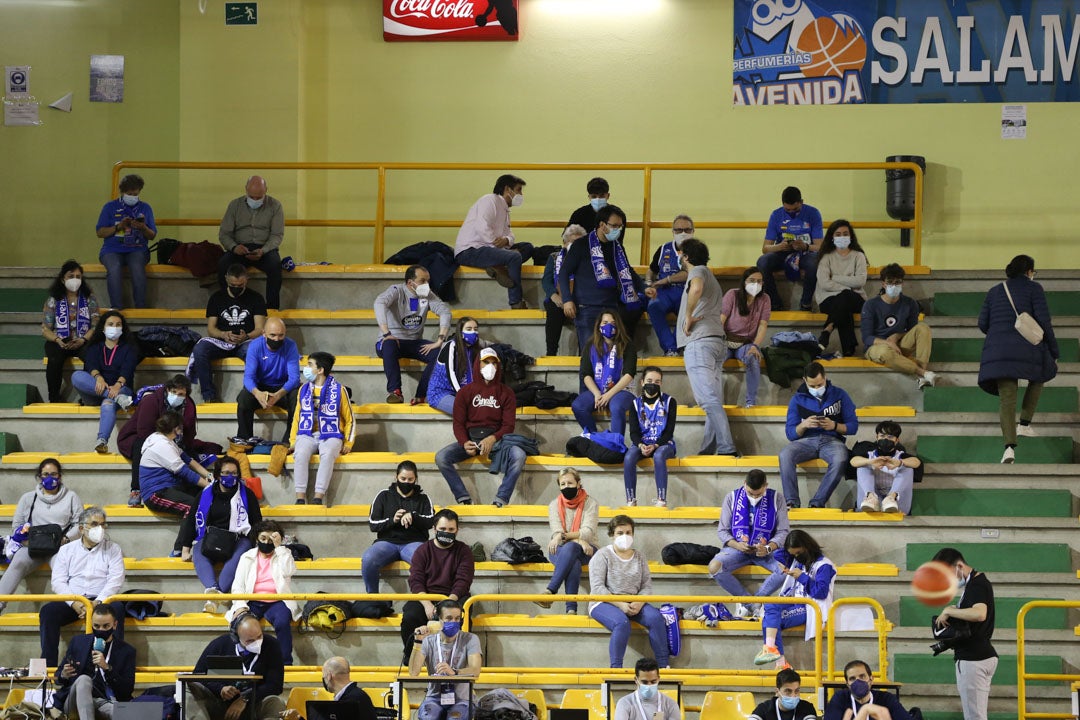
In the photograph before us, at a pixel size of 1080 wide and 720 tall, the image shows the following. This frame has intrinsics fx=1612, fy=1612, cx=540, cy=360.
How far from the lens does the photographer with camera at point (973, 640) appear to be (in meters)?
11.0

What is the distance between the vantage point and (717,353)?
1381cm

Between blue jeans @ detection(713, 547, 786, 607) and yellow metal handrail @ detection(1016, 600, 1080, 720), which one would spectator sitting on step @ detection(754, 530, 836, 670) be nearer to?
blue jeans @ detection(713, 547, 786, 607)

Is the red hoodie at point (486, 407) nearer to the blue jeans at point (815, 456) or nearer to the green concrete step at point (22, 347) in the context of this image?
the blue jeans at point (815, 456)

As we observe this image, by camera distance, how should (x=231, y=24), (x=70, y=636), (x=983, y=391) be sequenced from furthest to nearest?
(x=231, y=24)
(x=983, y=391)
(x=70, y=636)

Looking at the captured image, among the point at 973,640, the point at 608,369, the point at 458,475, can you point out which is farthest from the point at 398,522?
the point at 973,640

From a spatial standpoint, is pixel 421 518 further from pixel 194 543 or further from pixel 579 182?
pixel 579 182

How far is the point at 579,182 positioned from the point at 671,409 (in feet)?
16.4

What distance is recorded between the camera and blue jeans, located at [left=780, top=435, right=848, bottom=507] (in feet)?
42.4

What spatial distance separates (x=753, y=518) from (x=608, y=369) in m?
2.10

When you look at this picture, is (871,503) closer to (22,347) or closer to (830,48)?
(830,48)

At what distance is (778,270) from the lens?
50.8 feet

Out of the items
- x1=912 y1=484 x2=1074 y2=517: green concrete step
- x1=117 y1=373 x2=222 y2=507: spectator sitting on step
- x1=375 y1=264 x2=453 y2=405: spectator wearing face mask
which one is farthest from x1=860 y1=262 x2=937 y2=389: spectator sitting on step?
x1=117 y1=373 x2=222 y2=507: spectator sitting on step

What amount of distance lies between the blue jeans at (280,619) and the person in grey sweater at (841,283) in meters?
5.62

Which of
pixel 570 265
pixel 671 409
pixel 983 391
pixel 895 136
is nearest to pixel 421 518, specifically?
pixel 671 409
